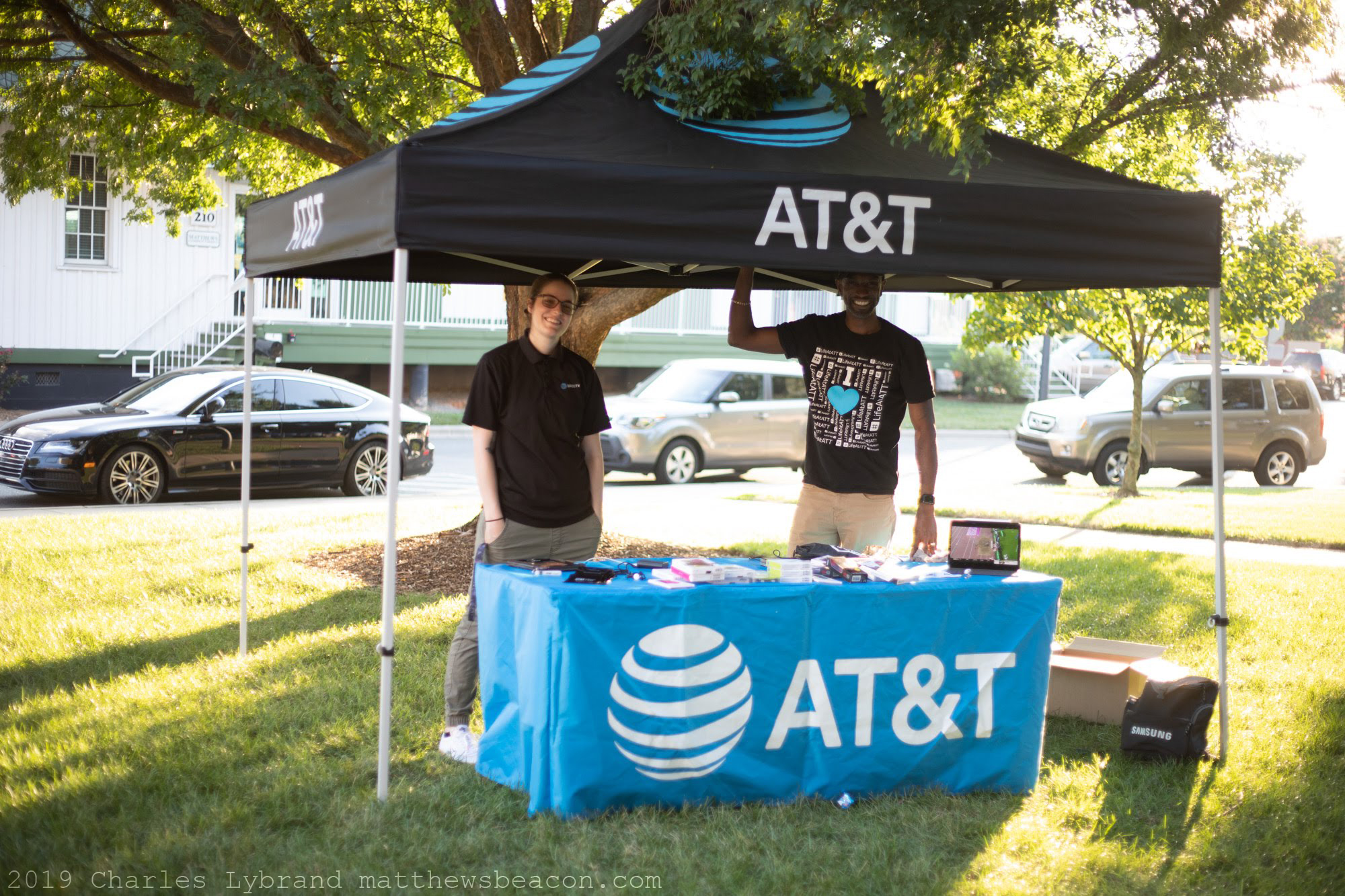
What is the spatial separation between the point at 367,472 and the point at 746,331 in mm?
9484

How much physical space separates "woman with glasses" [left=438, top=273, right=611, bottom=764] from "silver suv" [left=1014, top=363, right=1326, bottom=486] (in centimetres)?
1376

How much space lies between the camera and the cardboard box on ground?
18.4 feet

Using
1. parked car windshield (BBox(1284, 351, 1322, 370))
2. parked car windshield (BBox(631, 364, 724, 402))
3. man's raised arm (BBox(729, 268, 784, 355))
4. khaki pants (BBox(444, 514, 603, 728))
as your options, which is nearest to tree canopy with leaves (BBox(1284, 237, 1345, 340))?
parked car windshield (BBox(1284, 351, 1322, 370))

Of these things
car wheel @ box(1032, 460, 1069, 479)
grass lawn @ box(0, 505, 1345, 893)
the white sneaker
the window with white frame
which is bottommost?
grass lawn @ box(0, 505, 1345, 893)

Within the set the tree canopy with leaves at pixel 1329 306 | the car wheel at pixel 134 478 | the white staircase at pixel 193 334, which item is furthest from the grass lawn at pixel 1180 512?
the tree canopy with leaves at pixel 1329 306

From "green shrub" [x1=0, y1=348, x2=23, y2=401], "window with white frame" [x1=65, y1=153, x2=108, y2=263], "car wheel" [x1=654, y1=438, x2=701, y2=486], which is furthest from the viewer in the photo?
"window with white frame" [x1=65, y1=153, x2=108, y2=263]

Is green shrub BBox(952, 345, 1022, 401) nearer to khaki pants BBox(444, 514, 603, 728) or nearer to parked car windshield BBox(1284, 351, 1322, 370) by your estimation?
parked car windshield BBox(1284, 351, 1322, 370)

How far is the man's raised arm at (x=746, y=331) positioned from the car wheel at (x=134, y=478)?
8.92 metres

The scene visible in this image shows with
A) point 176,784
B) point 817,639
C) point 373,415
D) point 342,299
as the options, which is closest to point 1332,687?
point 817,639

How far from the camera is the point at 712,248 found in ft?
14.4

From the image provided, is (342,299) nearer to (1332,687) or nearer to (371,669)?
(371,669)

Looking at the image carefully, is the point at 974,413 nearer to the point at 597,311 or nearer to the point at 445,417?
the point at 445,417

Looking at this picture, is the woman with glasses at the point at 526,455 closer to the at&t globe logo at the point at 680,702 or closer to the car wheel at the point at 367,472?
the at&t globe logo at the point at 680,702

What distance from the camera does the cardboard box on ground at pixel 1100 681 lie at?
5.61 m
